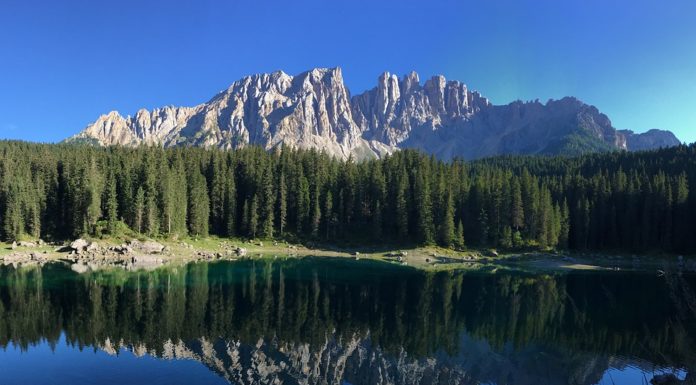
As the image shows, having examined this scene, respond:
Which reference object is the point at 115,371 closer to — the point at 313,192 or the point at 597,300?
the point at 597,300

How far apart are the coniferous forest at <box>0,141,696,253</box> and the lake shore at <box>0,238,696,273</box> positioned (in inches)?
212

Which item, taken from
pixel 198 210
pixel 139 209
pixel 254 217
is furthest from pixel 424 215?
pixel 139 209

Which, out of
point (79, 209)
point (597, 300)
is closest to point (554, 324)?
point (597, 300)

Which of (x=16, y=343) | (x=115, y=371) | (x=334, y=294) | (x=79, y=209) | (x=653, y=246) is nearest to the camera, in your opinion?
(x=115, y=371)

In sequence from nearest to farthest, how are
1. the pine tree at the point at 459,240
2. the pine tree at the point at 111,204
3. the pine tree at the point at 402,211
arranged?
the pine tree at the point at 111,204 < the pine tree at the point at 459,240 < the pine tree at the point at 402,211

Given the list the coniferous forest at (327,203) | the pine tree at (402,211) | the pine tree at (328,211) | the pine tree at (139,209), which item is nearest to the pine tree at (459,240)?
the coniferous forest at (327,203)

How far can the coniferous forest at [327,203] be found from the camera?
3772 inches

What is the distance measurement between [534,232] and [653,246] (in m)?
28.2

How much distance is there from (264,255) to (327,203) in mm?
25268

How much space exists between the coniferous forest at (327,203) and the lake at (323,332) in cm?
3941

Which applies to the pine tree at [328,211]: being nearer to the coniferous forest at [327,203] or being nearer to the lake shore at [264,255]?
the coniferous forest at [327,203]

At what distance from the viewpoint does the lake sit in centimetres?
2659

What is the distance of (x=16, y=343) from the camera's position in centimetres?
3036

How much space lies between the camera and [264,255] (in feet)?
312
